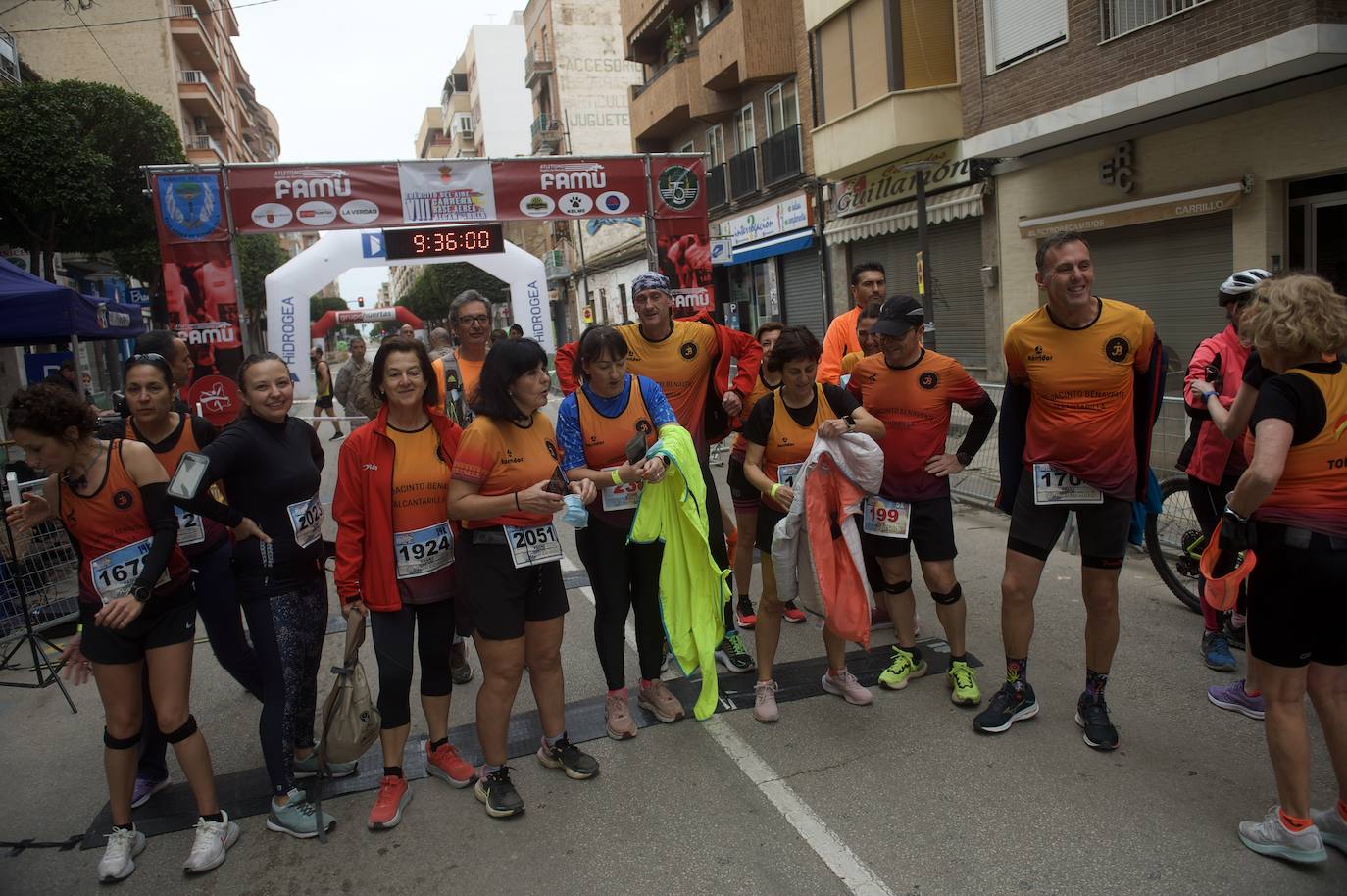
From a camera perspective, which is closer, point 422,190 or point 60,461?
point 60,461

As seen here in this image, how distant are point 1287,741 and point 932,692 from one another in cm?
170

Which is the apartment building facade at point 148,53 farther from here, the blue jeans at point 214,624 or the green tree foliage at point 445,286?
the blue jeans at point 214,624

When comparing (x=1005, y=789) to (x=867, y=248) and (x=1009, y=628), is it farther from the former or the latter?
(x=867, y=248)

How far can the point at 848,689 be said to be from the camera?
4297mm

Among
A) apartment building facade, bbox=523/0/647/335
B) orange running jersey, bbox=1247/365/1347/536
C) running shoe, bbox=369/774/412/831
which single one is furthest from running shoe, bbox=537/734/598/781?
apartment building facade, bbox=523/0/647/335

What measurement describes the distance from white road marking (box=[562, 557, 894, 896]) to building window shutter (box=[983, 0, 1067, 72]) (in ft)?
41.8

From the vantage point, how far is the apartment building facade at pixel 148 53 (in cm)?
3136

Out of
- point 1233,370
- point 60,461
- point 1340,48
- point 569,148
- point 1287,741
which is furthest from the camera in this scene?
point 569,148

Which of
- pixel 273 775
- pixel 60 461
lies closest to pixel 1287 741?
pixel 273 775

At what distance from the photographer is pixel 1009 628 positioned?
12.8ft

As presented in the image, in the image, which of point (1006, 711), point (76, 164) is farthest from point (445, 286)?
point (1006, 711)

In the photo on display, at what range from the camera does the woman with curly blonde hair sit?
2.72 m

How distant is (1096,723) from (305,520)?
134 inches

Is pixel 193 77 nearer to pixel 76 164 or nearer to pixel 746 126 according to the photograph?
pixel 76 164
